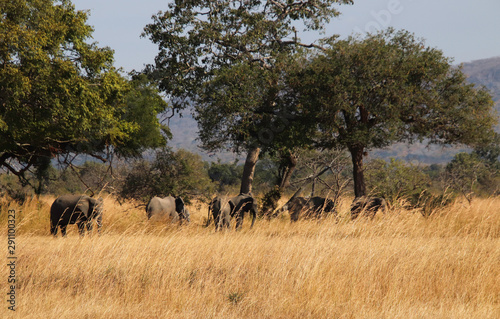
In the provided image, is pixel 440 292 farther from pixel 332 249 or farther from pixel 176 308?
pixel 176 308

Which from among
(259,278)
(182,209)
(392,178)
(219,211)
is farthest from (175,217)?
(392,178)

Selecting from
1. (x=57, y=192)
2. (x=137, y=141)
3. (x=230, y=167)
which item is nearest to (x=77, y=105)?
(x=137, y=141)

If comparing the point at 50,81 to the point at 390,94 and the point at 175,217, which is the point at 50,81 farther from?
the point at 390,94

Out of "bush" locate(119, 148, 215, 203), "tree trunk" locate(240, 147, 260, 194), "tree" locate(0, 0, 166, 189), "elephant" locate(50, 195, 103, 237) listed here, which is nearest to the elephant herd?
"elephant" locate(50, 195, 103, 237)

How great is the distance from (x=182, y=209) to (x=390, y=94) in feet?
28.1

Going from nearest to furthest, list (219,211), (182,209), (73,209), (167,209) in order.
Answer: (73,209), (219,211), (167,209), (182,209)

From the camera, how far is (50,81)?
12805 millimetres

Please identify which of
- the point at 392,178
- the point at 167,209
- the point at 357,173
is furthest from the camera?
the point at 392,178

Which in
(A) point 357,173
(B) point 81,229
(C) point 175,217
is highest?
(A) point 357,173

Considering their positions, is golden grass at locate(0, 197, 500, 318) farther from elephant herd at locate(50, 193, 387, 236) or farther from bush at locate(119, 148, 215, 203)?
bush at locate(119, 148, 215, 203)

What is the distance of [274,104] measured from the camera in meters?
19.2

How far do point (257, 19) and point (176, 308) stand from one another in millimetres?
18526

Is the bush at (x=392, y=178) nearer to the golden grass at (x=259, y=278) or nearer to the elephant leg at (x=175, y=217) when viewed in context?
the elephant leg at (x=175, y=217)

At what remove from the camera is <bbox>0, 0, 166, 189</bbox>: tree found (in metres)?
12.5
